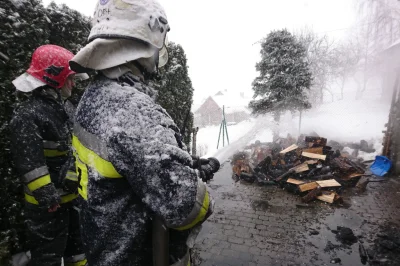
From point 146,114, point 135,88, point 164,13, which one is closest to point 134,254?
point 146,114

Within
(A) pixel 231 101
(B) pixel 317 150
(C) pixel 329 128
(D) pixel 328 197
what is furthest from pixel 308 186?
(A) pixel 231 101

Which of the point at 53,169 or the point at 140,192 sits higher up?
the point at 140,192

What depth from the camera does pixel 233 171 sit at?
26.0ft

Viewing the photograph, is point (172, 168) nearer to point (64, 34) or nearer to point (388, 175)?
point (64, 34)

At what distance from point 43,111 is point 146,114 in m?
1.78

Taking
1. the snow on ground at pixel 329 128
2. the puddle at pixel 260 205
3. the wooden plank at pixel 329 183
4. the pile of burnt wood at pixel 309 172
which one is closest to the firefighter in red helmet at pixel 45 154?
the puddle at pixel 260 205

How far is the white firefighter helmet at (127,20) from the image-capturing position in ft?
4.36

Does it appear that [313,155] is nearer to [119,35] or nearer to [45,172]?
[45,172]

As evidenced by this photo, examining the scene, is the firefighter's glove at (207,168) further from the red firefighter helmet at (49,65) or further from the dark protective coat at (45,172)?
the red firefighter helmet at (49,65)

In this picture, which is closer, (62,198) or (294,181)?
(62,198)

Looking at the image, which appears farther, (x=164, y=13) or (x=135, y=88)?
(x=164, y=13)

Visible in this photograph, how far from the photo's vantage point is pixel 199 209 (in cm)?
121

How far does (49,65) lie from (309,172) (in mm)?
6816

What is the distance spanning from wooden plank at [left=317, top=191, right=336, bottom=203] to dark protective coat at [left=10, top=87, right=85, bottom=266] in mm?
5274
